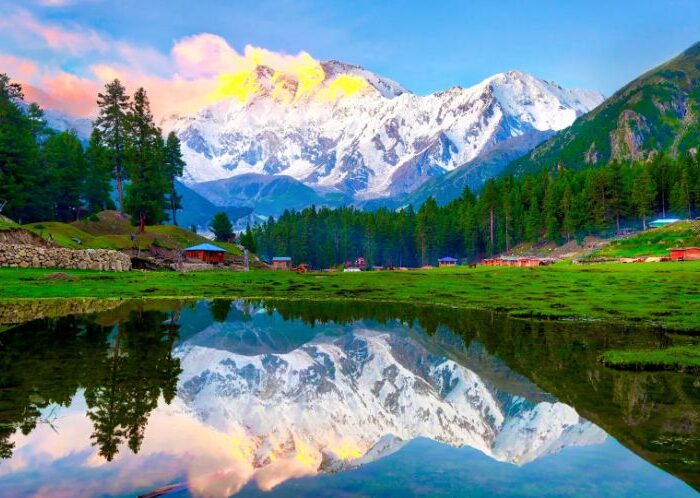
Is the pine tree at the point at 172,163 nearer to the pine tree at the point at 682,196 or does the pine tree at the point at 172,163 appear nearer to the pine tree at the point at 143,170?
the pine tree at the point at 143,170

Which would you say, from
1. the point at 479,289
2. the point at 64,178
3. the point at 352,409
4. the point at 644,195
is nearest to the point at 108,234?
the point at 64,178

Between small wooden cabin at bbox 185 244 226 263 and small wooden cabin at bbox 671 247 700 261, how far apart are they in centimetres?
8244

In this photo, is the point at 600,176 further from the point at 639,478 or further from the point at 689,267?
the point at 639,478

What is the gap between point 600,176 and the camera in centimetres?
16112

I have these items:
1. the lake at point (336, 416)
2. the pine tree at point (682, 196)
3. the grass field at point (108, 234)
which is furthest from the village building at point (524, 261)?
the lake at point (336, 416)

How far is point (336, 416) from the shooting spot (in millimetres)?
17969

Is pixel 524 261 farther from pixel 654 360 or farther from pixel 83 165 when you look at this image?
pixel 654 360

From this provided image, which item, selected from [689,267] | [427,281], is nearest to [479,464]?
[427,281]

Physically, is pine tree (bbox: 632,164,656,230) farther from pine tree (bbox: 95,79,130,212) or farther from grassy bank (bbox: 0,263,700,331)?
pine tree (bbox: 95,79,130,212)

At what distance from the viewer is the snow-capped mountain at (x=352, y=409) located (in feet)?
48.9

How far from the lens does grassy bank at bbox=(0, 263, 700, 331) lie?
141 feet

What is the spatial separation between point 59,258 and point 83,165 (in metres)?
57.2

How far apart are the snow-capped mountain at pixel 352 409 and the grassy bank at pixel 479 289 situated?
1891 centimetres

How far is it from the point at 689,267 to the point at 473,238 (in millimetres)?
103836
